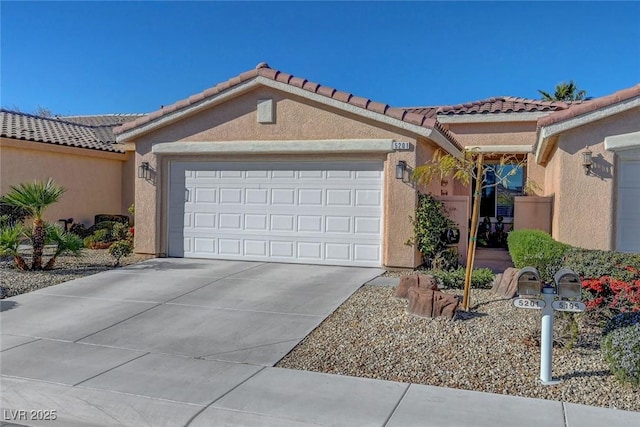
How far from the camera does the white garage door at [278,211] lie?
1180cm

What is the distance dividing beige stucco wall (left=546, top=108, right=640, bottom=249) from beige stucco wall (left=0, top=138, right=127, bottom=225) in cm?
1498

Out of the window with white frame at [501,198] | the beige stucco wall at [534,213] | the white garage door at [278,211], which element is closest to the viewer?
the white garage door at [278,211]

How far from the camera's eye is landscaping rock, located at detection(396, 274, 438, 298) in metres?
8.42

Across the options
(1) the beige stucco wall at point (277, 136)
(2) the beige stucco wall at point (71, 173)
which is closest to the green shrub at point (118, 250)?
(1) the beige stucco wall at point (277, 136)

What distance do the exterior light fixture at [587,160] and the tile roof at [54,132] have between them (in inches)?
602

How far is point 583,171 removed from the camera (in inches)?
416

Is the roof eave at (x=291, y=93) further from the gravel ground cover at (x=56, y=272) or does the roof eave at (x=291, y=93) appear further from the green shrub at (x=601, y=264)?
the green shrub at (x=601, y=264)

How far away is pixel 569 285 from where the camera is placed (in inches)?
216

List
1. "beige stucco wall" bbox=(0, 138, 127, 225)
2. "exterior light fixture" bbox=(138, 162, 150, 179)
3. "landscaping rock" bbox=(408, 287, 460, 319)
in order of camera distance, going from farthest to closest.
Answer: "beige stucco wall" bbox=(0, 138, 127, 225) < "exterior light fixture" bbox=(138, 162, 150, 179) < "landscaping rock" bbox=(408, 287, 460, 319)

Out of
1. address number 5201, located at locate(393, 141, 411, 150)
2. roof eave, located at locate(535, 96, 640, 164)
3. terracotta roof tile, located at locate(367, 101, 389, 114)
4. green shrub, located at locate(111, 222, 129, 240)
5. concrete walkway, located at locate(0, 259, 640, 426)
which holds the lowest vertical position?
concrete walkway, located at locate(0, 259, 640, 426)

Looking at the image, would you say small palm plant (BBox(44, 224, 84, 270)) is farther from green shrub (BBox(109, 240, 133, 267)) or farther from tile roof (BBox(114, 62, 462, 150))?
tile roof (BBox(114, 62, 462, 150))

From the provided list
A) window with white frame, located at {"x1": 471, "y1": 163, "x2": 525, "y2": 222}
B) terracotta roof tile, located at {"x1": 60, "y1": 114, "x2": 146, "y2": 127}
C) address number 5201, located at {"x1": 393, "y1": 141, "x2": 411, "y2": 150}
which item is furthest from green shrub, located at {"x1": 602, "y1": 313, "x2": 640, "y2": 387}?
terracotta roof tile, located at {"x1": 60, "y1": 114, "x2": 146, "y2": 127}

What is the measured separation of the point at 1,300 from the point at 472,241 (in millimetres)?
7783

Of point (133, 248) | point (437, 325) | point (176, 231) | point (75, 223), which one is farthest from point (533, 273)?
point (75, 223)
